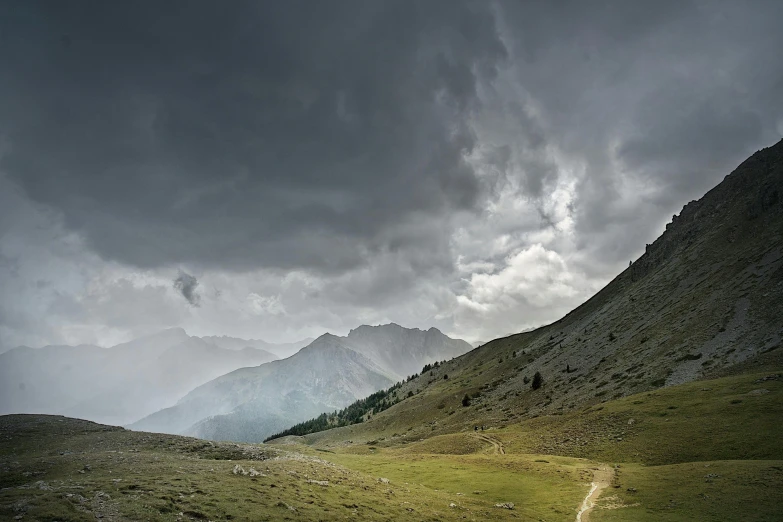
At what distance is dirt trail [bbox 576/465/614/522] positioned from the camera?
30.0 metres

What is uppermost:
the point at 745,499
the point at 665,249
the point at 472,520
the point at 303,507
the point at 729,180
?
the point at 729,180

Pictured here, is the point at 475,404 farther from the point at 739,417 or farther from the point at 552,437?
the point at 739,417

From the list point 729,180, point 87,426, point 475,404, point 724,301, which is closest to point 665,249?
point 729,180

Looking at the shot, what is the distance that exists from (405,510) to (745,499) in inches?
1004

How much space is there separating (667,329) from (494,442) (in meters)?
60.9

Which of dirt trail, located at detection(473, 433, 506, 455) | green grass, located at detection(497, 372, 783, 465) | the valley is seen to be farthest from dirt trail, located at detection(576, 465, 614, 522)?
dirt trail, located at detection(473, 433, 506, 455)

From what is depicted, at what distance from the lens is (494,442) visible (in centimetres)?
7062

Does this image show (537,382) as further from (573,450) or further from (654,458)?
(654,458)

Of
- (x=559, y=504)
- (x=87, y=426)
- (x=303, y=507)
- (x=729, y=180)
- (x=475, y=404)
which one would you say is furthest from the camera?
(x=729, y=180)

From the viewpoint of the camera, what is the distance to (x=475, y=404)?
126438mm

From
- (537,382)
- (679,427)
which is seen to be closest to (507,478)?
(679,427)

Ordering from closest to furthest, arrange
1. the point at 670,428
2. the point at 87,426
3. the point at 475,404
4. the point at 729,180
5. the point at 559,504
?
the point at 559,504, the point at 670,428, the point at 87,426, the point at 475,404, the point at 729,180

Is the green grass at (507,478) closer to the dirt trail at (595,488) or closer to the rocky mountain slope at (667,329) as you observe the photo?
the dirt trail at (595,488)

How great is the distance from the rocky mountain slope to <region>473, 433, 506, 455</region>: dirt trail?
18437 millimetres
